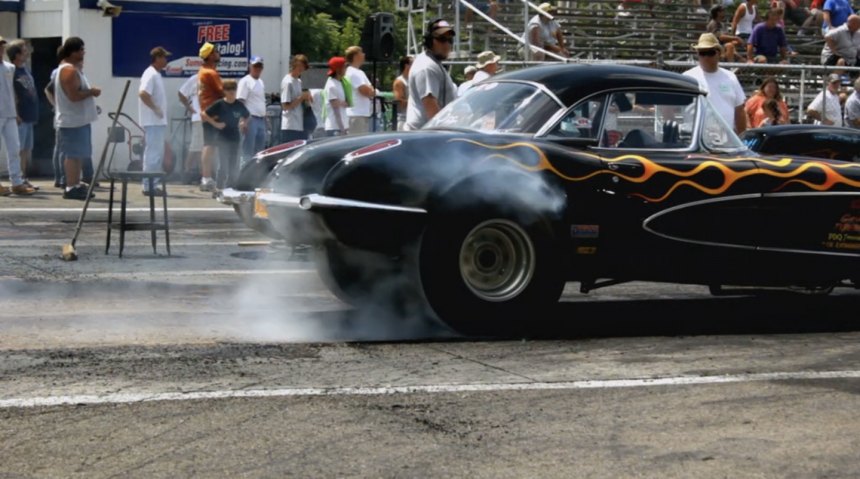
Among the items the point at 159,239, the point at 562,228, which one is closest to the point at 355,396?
the point at 562,228

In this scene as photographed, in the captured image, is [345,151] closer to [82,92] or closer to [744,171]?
[744,171]

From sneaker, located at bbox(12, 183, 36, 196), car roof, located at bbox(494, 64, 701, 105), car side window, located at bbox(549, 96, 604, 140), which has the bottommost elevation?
sneaker, located at bbox(12, 183, 36, 196)

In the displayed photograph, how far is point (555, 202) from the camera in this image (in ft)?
25.0

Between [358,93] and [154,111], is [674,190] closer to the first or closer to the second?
[154,111]

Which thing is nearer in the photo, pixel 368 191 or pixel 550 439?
pixel 550 439

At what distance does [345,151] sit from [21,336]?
1973 mm

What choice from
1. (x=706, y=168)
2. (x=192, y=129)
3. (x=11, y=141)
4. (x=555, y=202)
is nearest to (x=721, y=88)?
(x=706, y=168)

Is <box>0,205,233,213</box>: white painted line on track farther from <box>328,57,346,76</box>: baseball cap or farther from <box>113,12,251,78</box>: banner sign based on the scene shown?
<box>113,12,251,78</box>: banner sign

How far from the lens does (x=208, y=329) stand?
756 cm

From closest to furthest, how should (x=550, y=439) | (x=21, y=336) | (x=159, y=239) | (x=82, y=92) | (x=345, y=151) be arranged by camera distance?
(x=550, y=439), (x=21, y=336), (x=345, y=151), (x=159, y=239), (x=82, y=92)

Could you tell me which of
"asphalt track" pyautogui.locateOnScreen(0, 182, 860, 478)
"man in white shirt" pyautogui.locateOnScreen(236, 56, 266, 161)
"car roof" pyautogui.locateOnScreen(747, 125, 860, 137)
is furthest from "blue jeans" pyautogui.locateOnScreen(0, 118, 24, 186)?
"car roof" pyautogui.locateOnScreen(747, 125, 860, 137)

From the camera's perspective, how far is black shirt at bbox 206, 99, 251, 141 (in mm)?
16266

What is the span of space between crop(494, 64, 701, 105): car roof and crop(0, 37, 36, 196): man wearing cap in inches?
378

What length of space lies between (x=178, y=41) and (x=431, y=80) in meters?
11.3
